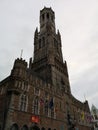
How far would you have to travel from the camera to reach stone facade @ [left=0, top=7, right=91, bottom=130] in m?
27.1

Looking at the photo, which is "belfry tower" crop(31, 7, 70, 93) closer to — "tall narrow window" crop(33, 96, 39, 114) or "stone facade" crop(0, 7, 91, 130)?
"stone facade" crop(0, 7, 91, 130)

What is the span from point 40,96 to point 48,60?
1424 centimetres

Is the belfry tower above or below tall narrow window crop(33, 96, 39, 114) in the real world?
above

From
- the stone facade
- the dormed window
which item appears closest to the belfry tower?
the stone facade

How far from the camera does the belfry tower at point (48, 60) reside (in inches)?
1686

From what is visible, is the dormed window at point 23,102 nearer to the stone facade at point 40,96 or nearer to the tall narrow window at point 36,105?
the stone facade at point 40,96

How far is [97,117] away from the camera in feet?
189

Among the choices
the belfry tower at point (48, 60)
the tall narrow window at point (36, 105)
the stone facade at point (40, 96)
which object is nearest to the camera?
the stone facade at point (40, 96)

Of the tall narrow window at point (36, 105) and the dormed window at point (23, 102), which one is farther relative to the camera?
the tall narrow window at point (36, 105)

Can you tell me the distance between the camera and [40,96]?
3334 centimetres

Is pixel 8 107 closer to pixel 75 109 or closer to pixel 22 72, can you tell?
pixel 22 72

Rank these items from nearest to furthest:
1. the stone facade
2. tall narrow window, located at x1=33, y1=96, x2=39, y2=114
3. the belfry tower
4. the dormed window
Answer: the stone facade → the dormed window → tall narrow window, located at x1=33, y1=96, x2=39, y2=114 → the belfry tower

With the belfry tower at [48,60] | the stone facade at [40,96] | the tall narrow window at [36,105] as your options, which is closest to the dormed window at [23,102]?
the stone facade at [40,96]

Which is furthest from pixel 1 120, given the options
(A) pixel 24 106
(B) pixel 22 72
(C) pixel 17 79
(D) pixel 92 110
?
(D) pixel 92 110
